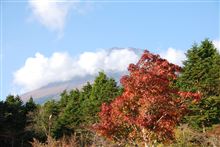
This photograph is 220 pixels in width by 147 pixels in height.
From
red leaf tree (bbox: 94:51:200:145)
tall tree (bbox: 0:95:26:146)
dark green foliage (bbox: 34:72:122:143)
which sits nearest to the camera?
red leaf tree (bbox: 94:51:200:145)

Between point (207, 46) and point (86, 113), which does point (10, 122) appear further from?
point (207, 46)

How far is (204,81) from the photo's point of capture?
3381cm

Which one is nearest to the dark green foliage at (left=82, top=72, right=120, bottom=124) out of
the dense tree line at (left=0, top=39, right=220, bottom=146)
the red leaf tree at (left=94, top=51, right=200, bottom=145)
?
the dense tree line at (left=0, top=39, right=220, bottom=146)

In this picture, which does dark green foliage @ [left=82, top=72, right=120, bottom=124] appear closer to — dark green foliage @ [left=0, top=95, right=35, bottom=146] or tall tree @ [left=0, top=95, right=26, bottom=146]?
dark green foliage @ [left=0, top=95, right=35, bottom=146]

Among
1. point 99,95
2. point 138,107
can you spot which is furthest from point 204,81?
point 138,107

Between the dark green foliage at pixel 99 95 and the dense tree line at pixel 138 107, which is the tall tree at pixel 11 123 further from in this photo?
the dark green foliage at pixel 99 95

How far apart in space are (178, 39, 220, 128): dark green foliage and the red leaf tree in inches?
667

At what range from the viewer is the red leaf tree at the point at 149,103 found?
49.7 feet

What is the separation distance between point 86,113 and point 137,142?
28114 mm

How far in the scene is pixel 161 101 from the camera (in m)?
15.1

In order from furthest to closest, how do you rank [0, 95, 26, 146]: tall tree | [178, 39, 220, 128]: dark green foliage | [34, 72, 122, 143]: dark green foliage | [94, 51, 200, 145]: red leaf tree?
[34, 72, 122, 143]: dark green foliage < [0, 95, 26, 146]: tall tree < [178, 39, 220, 128]: dark green foliage < [94, 51, 200, 145]: red leaf tree

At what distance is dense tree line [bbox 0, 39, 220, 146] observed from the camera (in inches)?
601

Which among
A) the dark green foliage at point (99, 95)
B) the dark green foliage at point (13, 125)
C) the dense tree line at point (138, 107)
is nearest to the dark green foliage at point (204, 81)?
the dense tree line at point (138, 107)

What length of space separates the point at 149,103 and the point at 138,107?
699mm
